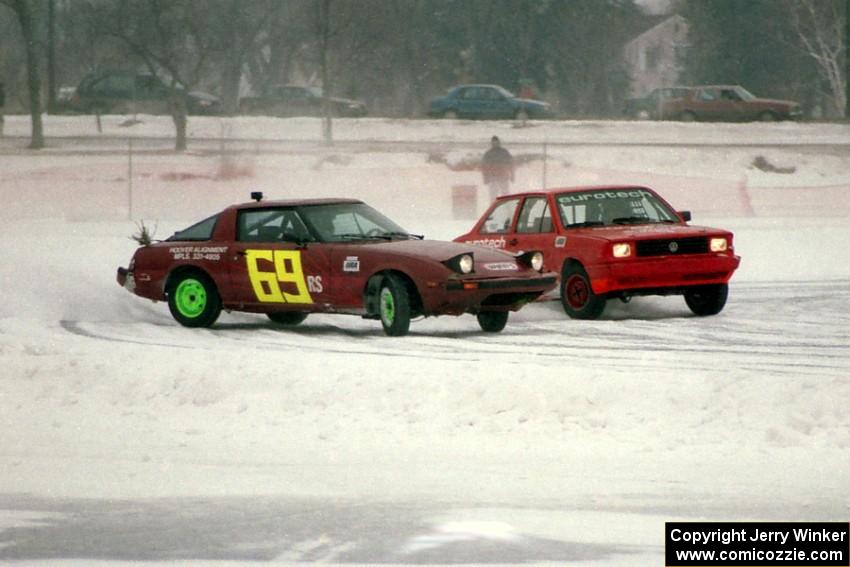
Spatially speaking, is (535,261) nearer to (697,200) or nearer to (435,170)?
(697,200)

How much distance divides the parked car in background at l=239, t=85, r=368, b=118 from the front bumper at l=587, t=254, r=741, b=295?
1491 inches

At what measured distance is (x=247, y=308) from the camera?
51.6ft

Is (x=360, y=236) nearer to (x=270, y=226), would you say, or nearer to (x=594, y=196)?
(x=270, y=226)

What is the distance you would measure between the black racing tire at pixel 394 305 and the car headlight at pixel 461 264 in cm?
47

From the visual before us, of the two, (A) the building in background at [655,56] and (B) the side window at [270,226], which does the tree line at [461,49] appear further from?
(B) the side window at [270,226]

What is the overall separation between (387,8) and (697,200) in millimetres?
31438

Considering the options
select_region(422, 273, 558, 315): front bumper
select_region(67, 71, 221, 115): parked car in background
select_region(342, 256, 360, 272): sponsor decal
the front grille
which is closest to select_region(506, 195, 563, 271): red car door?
the front grille

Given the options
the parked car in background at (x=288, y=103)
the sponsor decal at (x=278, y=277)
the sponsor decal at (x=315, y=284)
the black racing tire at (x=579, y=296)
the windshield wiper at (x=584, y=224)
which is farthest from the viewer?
the parked car in background at (x=288, y=103)

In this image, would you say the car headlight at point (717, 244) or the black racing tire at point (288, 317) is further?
the black racing tire at point (288, 317)

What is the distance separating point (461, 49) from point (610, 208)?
49519mm

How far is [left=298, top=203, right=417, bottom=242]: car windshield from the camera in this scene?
1535 cm

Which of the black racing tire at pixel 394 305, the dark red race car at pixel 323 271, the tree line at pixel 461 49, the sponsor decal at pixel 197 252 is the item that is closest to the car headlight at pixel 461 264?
the dark red race car at pixel 323 271

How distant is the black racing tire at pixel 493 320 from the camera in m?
15.7

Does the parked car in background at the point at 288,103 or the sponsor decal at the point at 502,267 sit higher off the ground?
the parked car in background at the point at 288,103
